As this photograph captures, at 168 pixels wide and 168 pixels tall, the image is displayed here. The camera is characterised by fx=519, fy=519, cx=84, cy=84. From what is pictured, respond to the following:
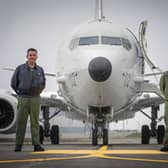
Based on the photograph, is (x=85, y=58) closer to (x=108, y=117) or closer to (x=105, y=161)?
(x=108, y=117)

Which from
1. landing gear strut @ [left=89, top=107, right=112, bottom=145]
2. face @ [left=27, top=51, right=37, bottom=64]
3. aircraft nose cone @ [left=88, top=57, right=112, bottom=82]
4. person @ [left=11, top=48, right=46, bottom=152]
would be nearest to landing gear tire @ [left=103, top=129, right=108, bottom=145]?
landing gear strut @ [left=89, top=107, right=112, bottom=145]

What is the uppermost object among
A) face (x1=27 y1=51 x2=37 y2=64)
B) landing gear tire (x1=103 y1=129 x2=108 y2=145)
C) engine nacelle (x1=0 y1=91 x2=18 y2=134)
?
face (x1=27 y1=51 x2=37 y2=64)

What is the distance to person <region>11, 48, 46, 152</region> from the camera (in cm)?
947

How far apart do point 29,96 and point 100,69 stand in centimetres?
250

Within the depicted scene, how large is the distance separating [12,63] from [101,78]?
929 inches

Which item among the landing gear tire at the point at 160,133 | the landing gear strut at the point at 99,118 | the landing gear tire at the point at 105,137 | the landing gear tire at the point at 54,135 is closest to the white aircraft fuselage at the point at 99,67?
the landing gear strut at the point at 99,118

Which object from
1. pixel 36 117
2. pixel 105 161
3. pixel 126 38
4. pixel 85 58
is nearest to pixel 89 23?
pixel 126 38

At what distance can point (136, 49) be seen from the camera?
1405 cm

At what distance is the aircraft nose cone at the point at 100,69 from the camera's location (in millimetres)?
11586

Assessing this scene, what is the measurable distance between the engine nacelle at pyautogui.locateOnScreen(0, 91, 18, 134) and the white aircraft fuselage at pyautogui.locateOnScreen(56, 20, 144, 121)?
2591 millimetres

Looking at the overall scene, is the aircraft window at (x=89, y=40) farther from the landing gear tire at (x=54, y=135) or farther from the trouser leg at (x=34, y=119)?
the trouser leg at (x=34, y=119)

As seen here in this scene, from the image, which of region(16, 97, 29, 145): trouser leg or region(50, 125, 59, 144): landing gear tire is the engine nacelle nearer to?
region(50, 125, 59, 144): landing gear tire

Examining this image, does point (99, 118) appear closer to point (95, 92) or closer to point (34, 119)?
point (95, 92)

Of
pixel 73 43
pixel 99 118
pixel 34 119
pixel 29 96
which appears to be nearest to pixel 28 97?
pixel 29 96
